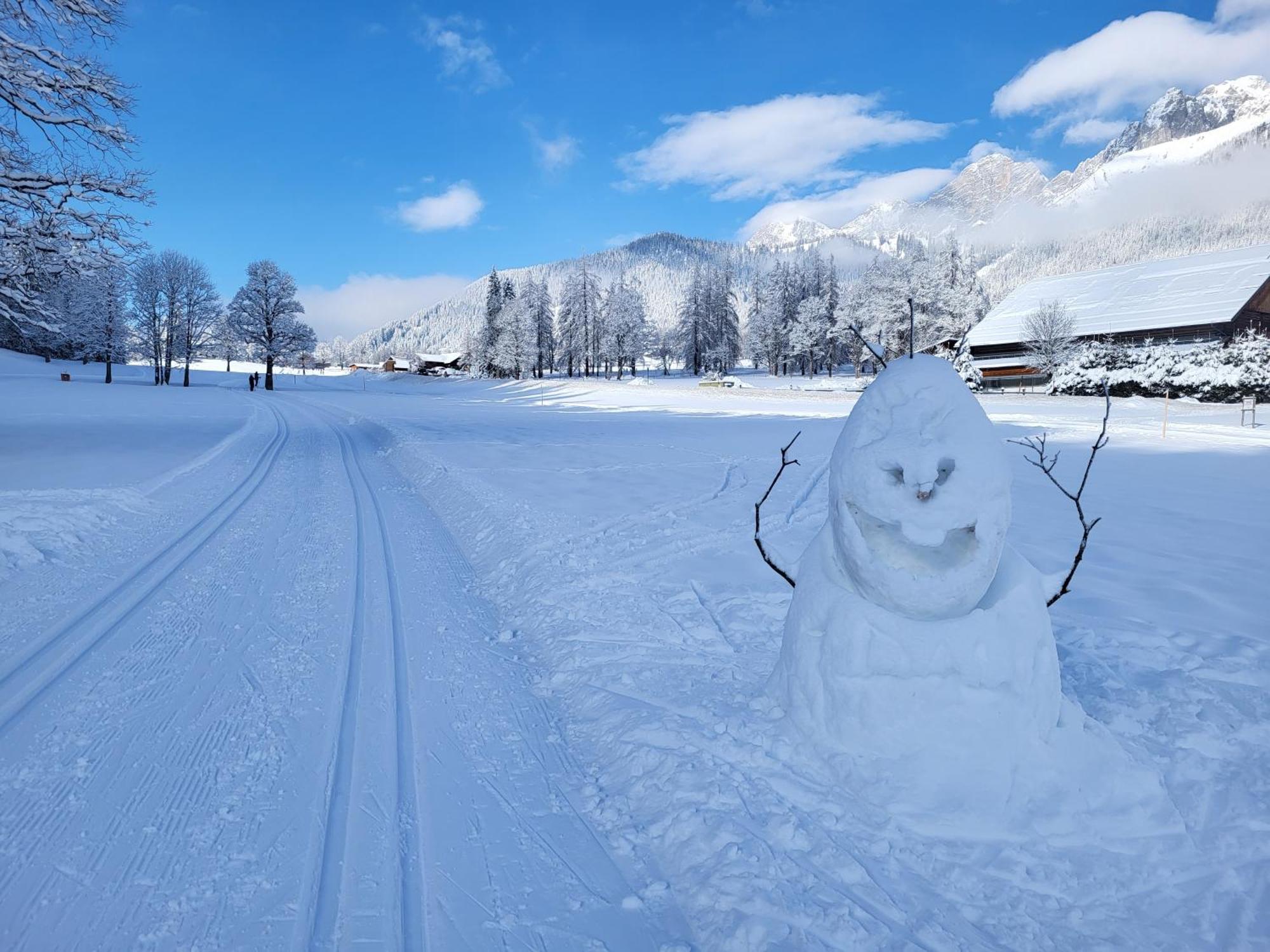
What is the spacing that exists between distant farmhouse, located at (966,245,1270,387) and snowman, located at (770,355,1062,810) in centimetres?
3709

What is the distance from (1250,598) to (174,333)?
2415 inches

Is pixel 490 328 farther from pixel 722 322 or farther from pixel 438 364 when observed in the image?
pixel 438 364

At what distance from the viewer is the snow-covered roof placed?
41375 mm

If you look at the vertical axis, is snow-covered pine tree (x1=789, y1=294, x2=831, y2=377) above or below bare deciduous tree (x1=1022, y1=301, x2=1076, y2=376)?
above

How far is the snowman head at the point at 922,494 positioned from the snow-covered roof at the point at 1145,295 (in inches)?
1577

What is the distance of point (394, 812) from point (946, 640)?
3.06 meters

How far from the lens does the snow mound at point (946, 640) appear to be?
299 centimetres

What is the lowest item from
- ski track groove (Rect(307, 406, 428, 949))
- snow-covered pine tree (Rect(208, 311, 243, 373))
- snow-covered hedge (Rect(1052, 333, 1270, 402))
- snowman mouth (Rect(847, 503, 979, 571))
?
ski track groove (Rect(307, 406, 428, 949))

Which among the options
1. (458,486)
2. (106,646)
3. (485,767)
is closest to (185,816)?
(485,767)

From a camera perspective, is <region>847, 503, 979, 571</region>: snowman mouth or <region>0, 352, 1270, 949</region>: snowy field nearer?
<region>0, 352, 1270, 949</region>: snowy field

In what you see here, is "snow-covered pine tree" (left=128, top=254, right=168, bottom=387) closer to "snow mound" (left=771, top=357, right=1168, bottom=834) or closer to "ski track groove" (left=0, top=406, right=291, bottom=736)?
"ski track groove" (left=0, top=406, right=291, bottom=736)

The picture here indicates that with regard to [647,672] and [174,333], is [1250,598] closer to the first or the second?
[647,672]

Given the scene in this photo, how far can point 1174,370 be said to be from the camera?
109 ft

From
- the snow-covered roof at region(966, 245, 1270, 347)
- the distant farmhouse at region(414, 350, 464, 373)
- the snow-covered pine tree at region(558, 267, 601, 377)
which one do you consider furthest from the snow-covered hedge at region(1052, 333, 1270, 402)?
the distant farmhouse at region(414, 350, 464, 373)
